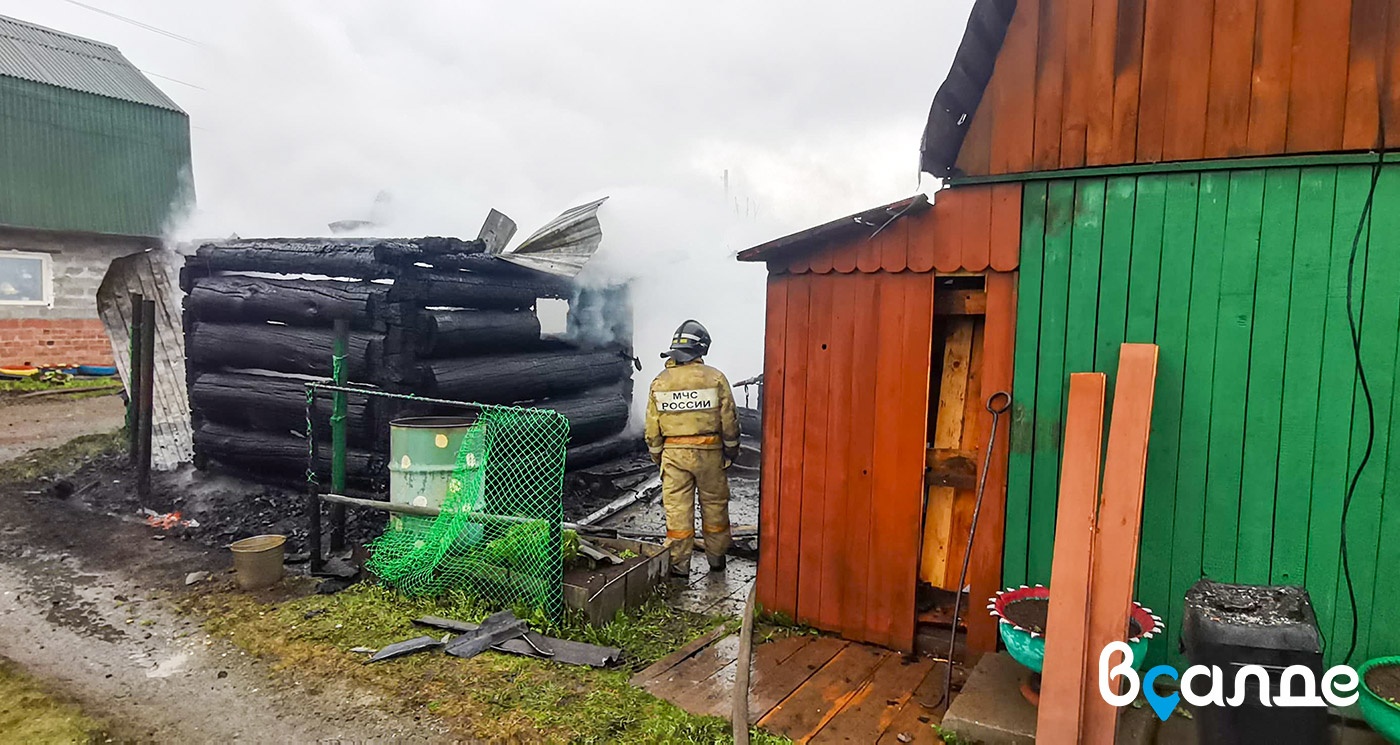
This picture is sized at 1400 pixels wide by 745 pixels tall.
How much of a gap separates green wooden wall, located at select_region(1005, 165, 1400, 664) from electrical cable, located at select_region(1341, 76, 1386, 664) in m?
0.02

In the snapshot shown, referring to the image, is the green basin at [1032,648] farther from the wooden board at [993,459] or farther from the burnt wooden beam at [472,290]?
the burnt wooden beam at [472,290]

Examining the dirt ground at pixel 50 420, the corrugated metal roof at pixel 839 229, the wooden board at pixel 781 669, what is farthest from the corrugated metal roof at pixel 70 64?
the wooden board at pixel 781 669

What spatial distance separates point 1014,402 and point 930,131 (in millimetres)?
1719

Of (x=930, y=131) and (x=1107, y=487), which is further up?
(x=930, y=131)

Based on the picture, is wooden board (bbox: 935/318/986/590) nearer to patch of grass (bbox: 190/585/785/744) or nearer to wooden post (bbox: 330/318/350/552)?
patch of grass (bbox: 190/585/785/744)

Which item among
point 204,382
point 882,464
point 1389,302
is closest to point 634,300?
point 204,382

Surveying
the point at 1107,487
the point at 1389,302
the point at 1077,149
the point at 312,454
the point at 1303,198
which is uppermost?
the point at 1077,149

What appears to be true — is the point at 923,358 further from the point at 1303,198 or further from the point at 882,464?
the point at 1303,198

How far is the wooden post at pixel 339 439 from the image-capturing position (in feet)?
23.3

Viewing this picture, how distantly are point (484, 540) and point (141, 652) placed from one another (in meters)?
2.41

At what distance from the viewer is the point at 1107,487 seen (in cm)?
402

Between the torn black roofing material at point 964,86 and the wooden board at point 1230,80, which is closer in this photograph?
the wooden board at point 1230,80

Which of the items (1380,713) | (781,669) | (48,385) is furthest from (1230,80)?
(48,385)

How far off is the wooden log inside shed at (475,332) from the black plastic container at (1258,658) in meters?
7.64
